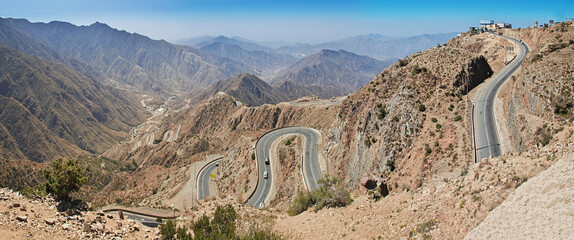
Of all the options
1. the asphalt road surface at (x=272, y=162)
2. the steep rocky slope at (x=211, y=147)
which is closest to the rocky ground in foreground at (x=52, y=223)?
the asphalt road surface at (x=272, y=162)

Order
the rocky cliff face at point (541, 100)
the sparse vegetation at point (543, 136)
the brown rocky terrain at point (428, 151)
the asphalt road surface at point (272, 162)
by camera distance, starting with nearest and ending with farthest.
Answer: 1. the brown rocky terrain at point (428, 151)
2. the sparse vegetation at point (543, 136)
3. the rocky cliff face at point (541, 100)
4. the asphalt road surface at point (272, 162)

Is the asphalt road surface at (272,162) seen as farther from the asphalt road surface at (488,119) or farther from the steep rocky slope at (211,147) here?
the asphalt road surface at (488,119)

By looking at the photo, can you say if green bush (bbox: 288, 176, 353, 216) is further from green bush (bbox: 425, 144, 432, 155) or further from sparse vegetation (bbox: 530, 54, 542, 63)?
sparse vegetation (bbox: 530, 54, 542, 63)

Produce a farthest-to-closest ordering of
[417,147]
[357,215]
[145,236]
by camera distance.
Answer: [417,147] < [357,215] < [145,236]

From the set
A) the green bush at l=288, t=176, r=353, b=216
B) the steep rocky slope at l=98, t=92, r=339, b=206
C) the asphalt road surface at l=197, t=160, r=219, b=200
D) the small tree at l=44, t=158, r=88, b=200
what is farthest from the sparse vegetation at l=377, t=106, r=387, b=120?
the asphalt road surface at l=197, t=160, r=219, b=200

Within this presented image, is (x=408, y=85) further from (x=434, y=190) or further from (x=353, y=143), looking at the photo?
(x=434, y=190)

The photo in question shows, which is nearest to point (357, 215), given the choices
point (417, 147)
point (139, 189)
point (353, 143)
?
point (417, 147)

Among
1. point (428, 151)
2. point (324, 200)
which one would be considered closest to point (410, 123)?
point (428, 151)
